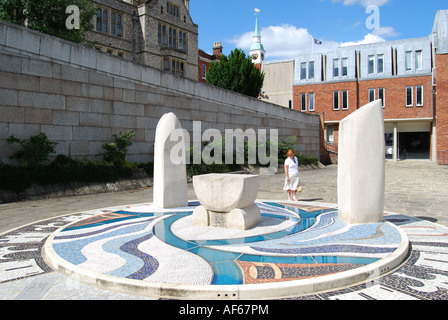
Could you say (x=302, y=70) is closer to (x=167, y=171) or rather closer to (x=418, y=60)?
(x=418, y=60)

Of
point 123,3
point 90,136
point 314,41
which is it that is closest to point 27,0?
point 90,136

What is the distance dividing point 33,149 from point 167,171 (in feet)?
18.8

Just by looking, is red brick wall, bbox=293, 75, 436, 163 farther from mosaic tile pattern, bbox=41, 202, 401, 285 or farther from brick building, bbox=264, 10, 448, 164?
mosaic tile pattern, bbox=41, 202, 401, 285

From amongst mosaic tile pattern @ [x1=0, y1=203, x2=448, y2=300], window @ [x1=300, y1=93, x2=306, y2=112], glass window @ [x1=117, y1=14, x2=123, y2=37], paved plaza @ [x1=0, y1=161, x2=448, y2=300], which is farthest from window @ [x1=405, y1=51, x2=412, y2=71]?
mosaic tile pattern @ [x1=0, y1=203, x2=448, y2=300]

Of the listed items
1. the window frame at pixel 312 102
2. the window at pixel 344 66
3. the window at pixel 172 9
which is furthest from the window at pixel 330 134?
the window at pixel 172 9

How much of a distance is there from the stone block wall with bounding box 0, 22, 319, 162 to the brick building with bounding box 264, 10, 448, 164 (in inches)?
721

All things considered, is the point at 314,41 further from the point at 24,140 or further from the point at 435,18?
the point at 24,140

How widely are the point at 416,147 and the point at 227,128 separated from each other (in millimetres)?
26253

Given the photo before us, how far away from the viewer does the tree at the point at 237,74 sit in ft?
98.1

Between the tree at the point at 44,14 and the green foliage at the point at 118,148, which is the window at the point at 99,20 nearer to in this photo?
the tree at the point at 44,14

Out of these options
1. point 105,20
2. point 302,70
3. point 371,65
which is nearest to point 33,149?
point 105,20

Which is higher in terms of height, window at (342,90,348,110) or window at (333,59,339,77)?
window at (333,59,339,77)

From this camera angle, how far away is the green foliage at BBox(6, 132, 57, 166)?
11.8 meters

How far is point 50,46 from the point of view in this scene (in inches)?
502
